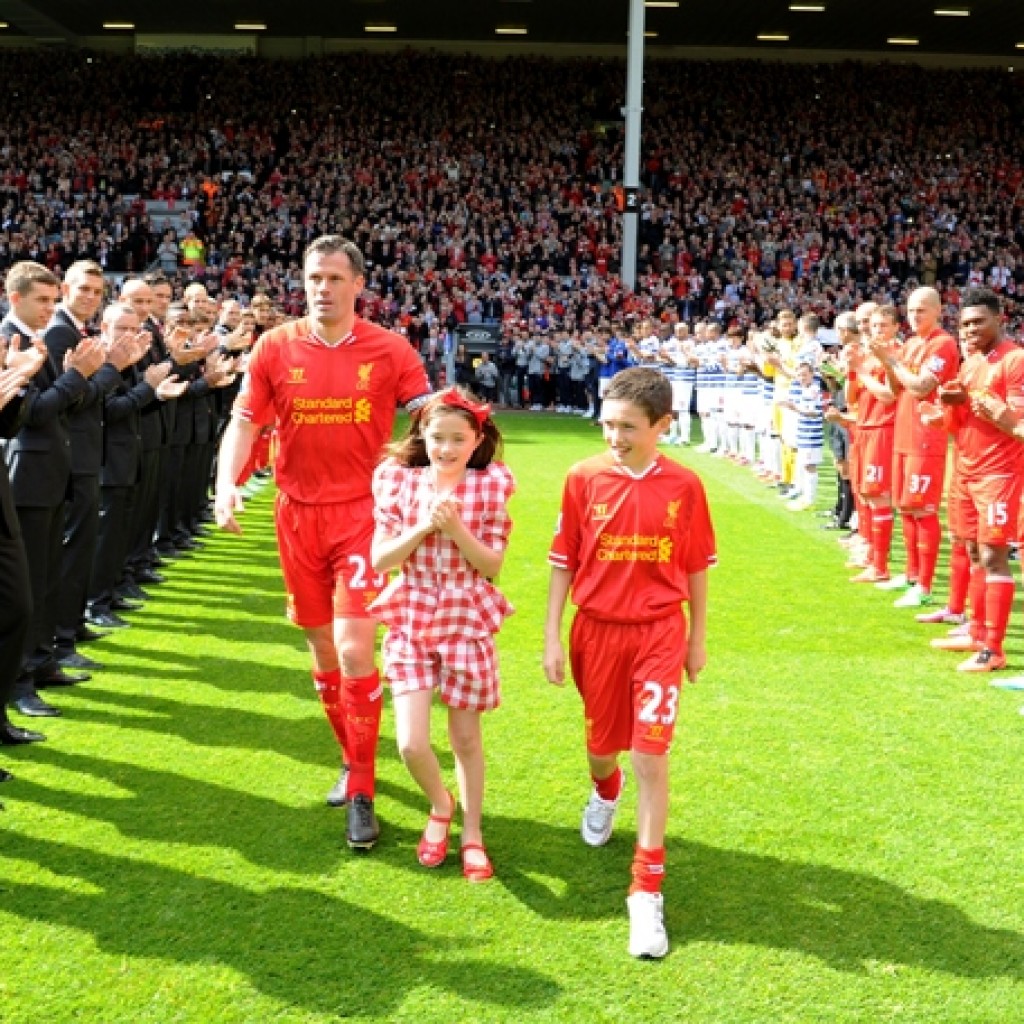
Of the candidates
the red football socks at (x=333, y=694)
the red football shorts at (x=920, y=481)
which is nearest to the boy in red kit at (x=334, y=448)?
the red football socks at (x=333, y=694)

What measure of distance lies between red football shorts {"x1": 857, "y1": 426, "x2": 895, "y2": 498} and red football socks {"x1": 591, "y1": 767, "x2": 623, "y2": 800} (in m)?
5.89

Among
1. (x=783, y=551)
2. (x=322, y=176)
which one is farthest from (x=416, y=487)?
(x=322, y=176)

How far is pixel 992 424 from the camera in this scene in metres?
8.02

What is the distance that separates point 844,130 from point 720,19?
497cm

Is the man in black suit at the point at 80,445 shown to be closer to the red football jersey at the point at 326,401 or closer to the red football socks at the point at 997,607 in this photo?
the red football jersey at the point at 326,401

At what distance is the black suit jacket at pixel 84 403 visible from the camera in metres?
7.18

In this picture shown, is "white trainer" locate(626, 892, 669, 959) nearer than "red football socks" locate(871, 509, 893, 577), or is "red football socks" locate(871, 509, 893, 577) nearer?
"white trainer" locate(626, 892, 669, 959)

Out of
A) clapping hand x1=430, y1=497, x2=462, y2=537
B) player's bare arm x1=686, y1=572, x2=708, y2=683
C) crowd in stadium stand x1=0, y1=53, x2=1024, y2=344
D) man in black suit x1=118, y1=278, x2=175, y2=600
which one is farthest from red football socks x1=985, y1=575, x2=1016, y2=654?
crowd in stadium stand x1=0, y1=53, x2=1024, y2=344

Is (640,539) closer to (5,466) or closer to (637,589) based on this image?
(637,589)

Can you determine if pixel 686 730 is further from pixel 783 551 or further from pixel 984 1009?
pixel 783 551

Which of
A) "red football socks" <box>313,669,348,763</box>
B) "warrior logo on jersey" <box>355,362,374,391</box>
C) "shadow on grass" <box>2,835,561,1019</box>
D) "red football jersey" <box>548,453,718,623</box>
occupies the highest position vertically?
"warrior logo on jersey" <box>355,362,374,391</box>

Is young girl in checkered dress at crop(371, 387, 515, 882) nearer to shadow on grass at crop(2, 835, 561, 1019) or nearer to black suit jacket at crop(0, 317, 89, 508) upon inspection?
shadow on grass at crop(2, 835, 561, 1019)

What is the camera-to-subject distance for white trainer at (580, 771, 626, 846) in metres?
5.30

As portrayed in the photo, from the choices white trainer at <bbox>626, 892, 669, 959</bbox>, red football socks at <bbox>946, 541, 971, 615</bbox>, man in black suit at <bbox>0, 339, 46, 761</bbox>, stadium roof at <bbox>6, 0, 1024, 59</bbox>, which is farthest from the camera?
stadium roof at <bbox>6, 0, 1024, 59</bbox>
